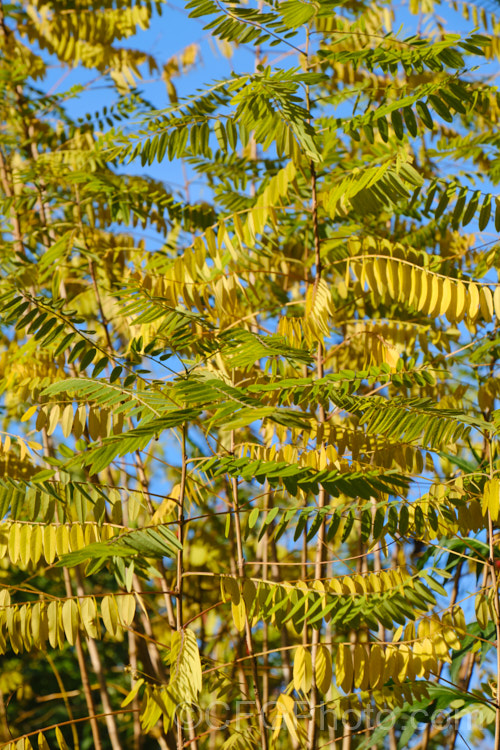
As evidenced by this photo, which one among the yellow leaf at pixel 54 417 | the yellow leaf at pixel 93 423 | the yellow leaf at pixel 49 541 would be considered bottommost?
the yellow leaf at pixel 49 541

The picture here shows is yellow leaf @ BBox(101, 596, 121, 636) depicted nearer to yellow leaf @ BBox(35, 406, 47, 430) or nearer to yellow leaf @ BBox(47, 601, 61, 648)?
yellow leaf @ BBox(47, 601, 61, 648)

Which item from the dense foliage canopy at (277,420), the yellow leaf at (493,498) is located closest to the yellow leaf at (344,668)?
the dense foliage canopy at (277,420)

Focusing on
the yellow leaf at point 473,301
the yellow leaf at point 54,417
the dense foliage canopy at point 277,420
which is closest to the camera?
the dense foliage canopy at point 277,420

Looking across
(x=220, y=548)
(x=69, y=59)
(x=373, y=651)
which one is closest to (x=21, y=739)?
(x=373, y=651)

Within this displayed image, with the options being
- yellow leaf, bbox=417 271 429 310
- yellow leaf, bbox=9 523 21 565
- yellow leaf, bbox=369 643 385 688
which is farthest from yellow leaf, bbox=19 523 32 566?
yellow leaf, bbox=417 271 429 310

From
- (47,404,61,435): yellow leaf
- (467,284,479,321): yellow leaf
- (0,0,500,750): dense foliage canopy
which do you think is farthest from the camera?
(467,284,479,321): yellow leaf

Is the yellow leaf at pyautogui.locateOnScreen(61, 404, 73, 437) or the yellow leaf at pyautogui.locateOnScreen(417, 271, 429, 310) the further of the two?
the yellow leaf at pyautogui.locateOnScreen(417, 271, 429, 310)

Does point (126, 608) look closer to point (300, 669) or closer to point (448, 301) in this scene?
point (300, 669)

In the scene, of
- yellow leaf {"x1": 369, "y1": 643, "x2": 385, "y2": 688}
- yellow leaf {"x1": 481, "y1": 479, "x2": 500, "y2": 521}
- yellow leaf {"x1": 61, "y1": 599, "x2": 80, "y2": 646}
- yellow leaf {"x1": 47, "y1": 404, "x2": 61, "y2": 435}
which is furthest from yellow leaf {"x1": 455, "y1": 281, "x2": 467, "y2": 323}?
yellow leaf {"x1": 61, "y1": 599, "x2": 80, "y2": 646}

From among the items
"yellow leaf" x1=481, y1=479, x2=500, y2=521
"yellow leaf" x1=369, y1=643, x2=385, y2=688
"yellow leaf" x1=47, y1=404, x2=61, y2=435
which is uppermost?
"yellow leaf" x1=47, y1=404, x2=61, y2=435

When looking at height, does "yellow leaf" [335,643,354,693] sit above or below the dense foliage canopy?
below

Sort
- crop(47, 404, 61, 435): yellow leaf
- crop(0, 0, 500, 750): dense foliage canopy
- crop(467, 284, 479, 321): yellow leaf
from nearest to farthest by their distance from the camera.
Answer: crop(0, 0, 500, 750): dense foliage canopy → crop(47, 404, 61, 435): yellow leaf → crop(467, 284, 479, 321): yellow leaf

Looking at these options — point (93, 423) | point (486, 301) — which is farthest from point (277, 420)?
point (486, 301)

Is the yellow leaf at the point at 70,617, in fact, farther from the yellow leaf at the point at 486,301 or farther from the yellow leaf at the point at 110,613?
the yellow leaf at the point at 486,301
